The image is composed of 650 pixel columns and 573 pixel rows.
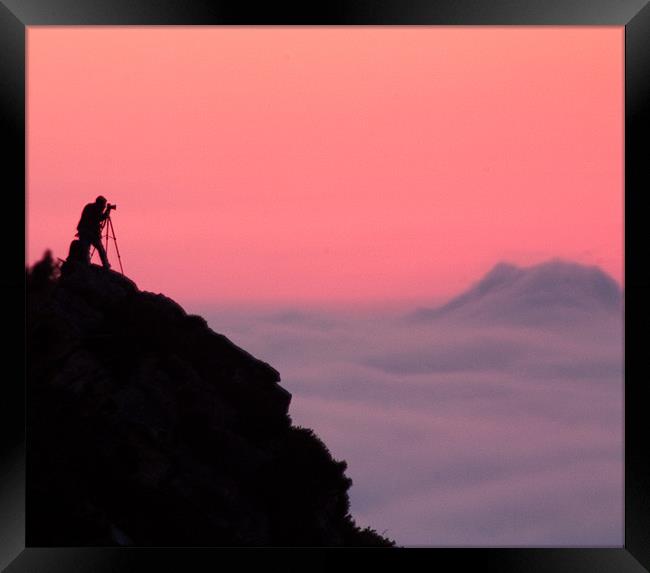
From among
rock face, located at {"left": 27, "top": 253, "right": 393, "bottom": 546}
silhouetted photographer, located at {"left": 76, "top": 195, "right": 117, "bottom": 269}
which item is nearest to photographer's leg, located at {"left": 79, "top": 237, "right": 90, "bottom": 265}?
silhouetted photographer, located at {"left": 76, "top": 195, "right": 117, "bottom": 269}

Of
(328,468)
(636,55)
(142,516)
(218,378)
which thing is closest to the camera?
(636,55)

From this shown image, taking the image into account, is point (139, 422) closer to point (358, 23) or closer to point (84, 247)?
point (84, 247)

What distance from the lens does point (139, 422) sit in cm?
1571

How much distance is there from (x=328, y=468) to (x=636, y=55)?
1588 cm

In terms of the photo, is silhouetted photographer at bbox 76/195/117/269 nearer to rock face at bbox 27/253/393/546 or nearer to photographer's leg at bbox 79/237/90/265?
photographer's leg at bbox 79/237/90/265

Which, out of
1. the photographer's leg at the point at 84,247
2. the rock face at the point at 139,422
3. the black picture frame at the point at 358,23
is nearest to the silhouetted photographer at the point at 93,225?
the photographer's leg at the point at 84,247

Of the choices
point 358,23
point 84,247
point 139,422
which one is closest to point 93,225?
point 84,247

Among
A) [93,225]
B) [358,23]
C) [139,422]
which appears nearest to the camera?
[358,23]

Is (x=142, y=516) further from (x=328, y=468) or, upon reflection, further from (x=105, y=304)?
(x=328, y=468)

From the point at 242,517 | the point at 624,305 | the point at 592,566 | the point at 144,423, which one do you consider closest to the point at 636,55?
the point at 624,305

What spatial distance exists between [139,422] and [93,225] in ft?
10.0

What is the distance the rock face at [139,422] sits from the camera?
50.5ft

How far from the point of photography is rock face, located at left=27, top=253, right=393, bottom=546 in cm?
1540

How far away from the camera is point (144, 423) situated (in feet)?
51.7
